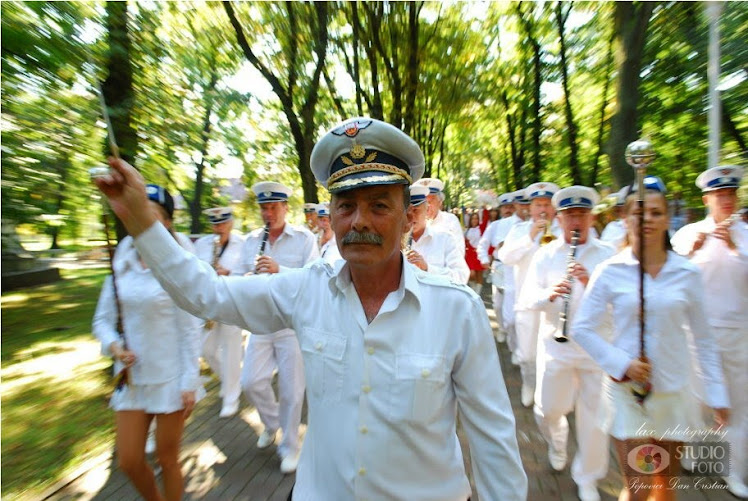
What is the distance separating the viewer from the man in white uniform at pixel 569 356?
3.94m

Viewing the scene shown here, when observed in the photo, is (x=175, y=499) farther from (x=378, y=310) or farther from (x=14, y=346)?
(x=14, y=346)

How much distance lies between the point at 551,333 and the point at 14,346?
10.5 meters

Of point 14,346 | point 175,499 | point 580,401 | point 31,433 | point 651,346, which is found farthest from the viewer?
point 14,346

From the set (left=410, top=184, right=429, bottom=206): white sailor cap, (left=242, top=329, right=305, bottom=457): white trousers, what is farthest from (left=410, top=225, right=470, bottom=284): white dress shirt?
(left=242, top=329, right=305, bottom=457): white trousers

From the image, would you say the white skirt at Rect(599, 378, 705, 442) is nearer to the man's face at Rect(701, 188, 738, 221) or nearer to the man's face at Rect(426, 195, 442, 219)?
the man's face at Rect(701, 188, 738, 221)

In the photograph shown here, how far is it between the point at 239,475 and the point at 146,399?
172 cm

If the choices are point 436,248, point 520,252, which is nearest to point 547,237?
point 520,252

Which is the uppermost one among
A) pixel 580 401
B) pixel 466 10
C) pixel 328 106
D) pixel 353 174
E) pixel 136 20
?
pixel 466 10

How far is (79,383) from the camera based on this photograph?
23.4 feet

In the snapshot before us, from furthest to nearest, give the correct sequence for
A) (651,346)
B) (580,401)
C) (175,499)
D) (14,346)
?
(14,346)
(580,401)
(175,499)
(651,346)

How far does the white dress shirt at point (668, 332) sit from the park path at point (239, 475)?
1.65 m

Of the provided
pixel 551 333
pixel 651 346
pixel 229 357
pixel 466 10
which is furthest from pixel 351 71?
pixel 651 346

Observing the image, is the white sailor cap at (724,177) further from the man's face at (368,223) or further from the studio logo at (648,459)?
the man's face at (368,223)

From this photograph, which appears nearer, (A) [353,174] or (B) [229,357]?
(A) [353,174]
